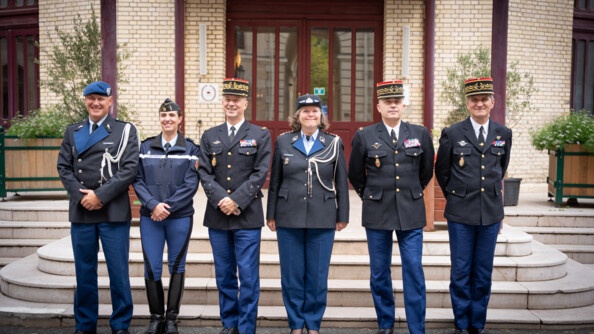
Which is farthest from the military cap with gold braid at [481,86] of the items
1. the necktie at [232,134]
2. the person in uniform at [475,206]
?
the necktie at [232,134]

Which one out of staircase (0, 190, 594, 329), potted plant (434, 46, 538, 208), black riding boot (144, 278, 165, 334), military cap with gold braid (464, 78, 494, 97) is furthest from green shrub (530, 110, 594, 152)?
black riding boot (144, 278, 165, 334)

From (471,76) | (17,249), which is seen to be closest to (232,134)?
(17,249)

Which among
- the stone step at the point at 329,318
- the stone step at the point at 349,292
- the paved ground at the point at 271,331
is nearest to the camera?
the paved ground at the point at 271,331

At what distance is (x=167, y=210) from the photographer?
4.41 m

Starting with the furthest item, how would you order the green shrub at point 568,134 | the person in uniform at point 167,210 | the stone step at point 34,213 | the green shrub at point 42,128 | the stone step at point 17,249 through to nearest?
the green shrub at point 42,128 < the green shrub at point 568,134 < the stone step at point 34,213 < the stone step at point 17,249 < the person in uniform at point 167,210

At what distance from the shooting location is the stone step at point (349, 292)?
17.3 feet

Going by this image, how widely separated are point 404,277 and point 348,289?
95cm

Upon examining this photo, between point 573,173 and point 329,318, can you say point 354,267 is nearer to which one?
point 329,318

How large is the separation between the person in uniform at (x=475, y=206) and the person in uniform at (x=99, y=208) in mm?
2575

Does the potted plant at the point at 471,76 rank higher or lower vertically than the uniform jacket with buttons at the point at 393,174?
higher

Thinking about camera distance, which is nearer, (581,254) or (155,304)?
(155,304)

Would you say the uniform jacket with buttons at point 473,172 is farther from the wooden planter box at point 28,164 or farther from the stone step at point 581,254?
the wooden planter box at point 28,164

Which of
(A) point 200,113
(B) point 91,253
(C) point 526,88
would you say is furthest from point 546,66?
Answer: (B) point 91,253

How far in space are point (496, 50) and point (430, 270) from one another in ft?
9.30
